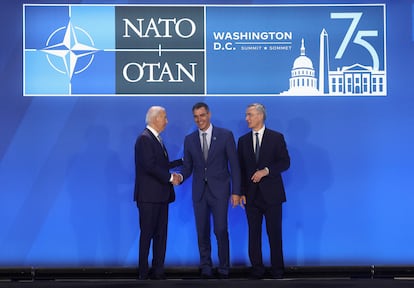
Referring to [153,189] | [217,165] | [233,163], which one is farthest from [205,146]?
[153,189]

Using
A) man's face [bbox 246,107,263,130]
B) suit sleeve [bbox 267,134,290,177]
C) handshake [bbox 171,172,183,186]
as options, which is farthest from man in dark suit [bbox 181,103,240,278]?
suit sleeve [bbox 267,134,290,177]

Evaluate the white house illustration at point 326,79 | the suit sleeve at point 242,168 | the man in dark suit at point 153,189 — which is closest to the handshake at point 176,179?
the man in dark suit at point 153,189

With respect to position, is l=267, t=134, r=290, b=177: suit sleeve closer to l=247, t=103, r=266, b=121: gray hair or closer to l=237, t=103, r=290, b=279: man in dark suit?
l=237, t=103, r=290, b=279: man in dark suit

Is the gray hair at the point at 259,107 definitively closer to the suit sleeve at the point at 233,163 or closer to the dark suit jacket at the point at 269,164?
the dark suit jacket at the point at 269,164

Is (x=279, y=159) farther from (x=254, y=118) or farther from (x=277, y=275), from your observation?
(x=277, y=275)

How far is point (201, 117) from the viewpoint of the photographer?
525cm

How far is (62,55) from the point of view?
571 centimetres

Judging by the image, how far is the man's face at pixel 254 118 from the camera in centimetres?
524

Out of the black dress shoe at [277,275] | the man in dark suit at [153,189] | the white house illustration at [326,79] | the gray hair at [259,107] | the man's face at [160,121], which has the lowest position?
the black dress shoe at [277,275]

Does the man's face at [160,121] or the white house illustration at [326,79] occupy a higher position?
the white house illustration at [326,79]

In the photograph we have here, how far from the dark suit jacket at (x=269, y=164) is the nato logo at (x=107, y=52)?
3.18 feet

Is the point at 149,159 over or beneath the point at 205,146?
beneath

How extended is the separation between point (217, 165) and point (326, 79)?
1503 millimetres

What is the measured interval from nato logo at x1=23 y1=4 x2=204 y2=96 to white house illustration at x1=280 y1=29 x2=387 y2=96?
0.99m
